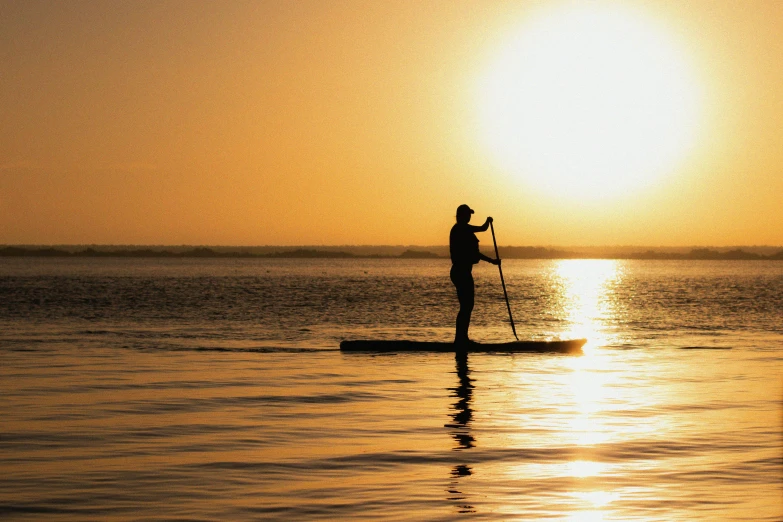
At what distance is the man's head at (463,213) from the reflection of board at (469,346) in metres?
2.40

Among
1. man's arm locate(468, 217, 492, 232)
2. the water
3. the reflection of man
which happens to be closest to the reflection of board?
the reflection of man

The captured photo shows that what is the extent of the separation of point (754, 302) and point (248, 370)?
119ft

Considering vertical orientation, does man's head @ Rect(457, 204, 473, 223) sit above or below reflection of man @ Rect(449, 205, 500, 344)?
above

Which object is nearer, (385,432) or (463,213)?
(385,432)

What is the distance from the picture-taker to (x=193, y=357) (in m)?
21.0

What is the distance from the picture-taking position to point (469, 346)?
70.8 feet

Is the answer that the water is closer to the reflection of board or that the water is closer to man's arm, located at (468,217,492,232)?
the reflection of board

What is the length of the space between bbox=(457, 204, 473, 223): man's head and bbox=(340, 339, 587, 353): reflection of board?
7.87ft

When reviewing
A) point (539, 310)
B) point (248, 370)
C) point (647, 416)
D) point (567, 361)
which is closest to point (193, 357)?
point (248, 370)

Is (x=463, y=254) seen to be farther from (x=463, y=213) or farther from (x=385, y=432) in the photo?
(x=385, y=432)

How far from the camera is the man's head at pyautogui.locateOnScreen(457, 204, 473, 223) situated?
2130cm

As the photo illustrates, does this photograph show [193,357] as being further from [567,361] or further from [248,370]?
[567,361]

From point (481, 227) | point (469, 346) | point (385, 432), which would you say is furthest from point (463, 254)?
point (385, 432)

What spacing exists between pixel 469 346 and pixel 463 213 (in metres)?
2.55
